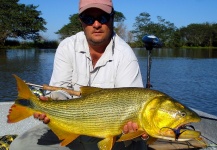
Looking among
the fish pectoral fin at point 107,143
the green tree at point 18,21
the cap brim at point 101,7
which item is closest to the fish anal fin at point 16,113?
the fish pectoral fin at point 107,143

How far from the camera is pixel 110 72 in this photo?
4.50 meters

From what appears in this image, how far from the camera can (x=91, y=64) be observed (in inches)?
181

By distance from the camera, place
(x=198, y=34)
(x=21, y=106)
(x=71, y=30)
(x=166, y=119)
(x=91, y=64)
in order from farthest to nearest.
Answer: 1. (x=198, y=34)
2. (x=71, y=30)
3. (x=91, y=64)
4. (x=21, y=106)
5. (x=166, y=119)

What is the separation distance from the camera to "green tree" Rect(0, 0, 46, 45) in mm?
73438

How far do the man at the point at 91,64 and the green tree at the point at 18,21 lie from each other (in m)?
72.1

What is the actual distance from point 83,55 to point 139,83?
2.99 feet

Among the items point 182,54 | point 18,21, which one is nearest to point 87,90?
point 182,54

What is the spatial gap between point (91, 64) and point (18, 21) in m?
73.6

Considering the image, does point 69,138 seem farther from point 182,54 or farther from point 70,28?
point 70,28

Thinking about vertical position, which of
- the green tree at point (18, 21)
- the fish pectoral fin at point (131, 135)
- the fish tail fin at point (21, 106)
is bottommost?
the fish pectoral fin at point (131, 135)

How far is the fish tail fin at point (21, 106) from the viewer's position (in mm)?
3697

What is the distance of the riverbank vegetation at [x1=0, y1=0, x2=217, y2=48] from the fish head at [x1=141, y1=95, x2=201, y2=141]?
94.6 feet

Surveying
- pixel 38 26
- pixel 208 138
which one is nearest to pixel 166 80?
pixel 208 138

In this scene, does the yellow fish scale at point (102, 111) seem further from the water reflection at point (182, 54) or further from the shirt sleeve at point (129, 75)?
the water reflection at point (182, 54)
